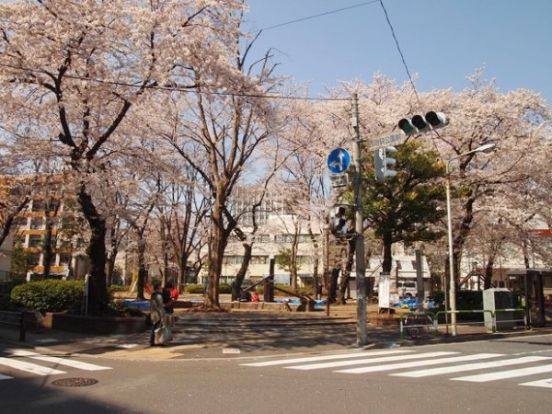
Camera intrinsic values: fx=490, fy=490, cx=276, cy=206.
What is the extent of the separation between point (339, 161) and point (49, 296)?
11.3 metres

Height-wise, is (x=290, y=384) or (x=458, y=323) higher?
(x=458, y=323)

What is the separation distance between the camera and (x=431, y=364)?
402 inches

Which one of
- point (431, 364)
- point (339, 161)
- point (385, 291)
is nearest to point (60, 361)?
point (431, 364)

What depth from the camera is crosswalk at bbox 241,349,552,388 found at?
29.5ft

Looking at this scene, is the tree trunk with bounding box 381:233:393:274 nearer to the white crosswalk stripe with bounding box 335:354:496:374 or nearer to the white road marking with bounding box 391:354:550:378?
the white crosswalk stripe with bounding box 335:354:496:374

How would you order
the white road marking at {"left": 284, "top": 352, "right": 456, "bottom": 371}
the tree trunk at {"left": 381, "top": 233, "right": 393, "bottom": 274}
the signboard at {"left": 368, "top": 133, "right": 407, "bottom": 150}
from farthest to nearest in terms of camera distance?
1. the tree trunk at {"left": 381, "top": 233, "right": 393, "bottom": 274}
2. the signboard at {"left": 368, "top": 133, "right": 407, "bottom": 150}
3. the white road marking at {"left": 284, "top": 352, "right": 456, "bottom": 371}

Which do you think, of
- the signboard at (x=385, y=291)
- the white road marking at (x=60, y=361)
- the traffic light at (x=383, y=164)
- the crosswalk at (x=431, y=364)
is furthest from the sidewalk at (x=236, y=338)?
the traffic light at (x=383, y=164)

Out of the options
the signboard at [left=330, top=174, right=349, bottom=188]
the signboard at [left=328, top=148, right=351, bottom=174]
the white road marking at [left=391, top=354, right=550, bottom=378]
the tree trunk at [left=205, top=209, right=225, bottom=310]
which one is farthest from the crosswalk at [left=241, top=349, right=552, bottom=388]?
the tree trunk at [left=205, top=209, right=225, bottom=310]

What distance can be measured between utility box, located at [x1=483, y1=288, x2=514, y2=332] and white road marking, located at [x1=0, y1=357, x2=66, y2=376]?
14395 millimetres

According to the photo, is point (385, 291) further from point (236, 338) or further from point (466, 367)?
point (466, 367)

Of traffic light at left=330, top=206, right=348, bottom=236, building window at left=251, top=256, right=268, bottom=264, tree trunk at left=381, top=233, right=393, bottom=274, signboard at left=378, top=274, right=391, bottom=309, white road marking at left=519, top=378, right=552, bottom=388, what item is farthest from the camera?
building window at left=251, top=256, right=268, bottom=264

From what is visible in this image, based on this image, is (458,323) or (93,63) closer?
(93,63)

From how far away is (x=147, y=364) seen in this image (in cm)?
1026

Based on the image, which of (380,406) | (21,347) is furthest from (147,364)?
(380,406)
